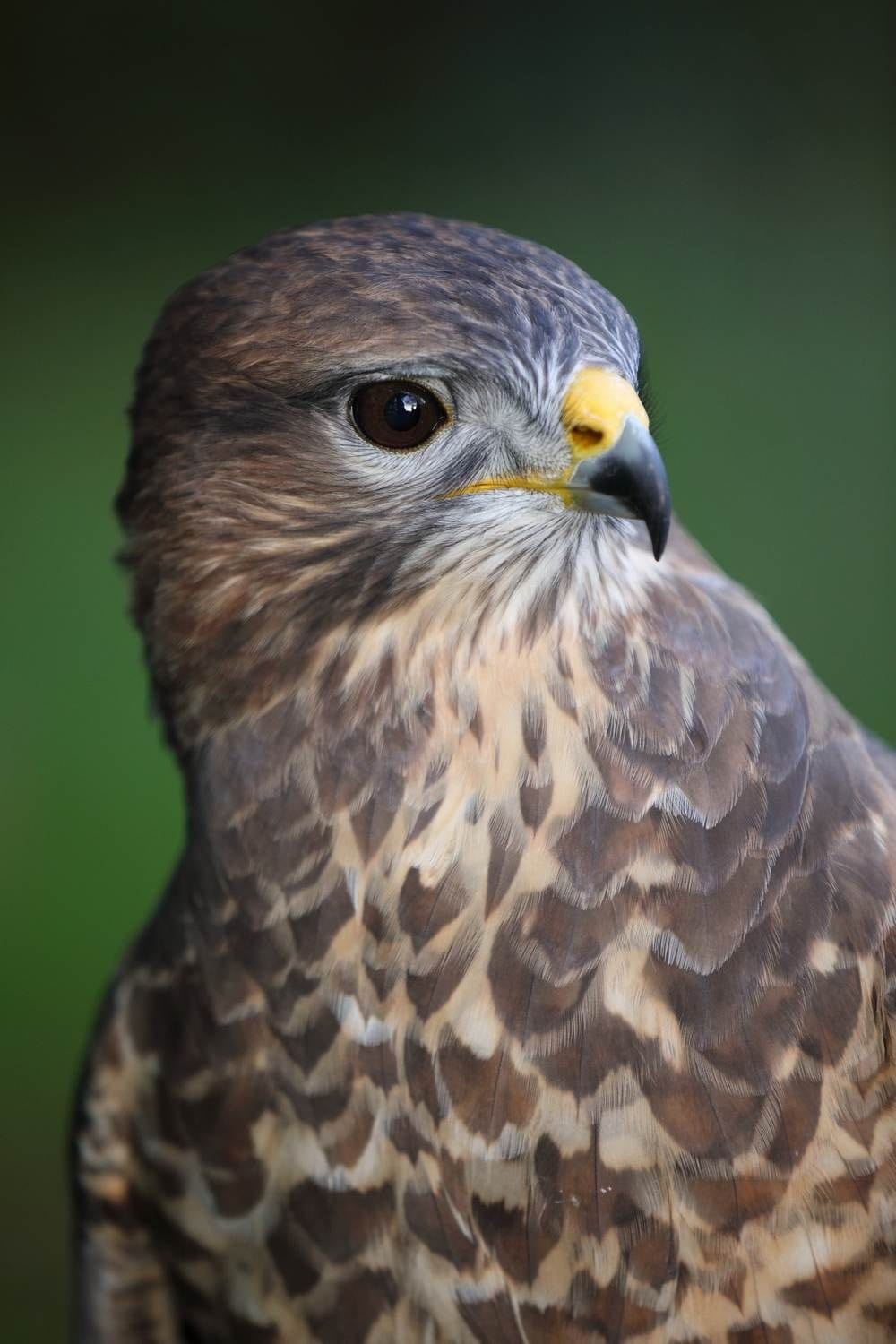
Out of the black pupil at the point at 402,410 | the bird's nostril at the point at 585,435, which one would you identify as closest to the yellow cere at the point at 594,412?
the bird's nostril at the point at 585,435

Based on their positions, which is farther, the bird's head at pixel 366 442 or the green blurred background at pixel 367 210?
the green blurred background at pixel 367 210

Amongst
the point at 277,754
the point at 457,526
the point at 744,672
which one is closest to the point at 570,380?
the point at 457,526

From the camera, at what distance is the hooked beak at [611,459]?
0.98 meters

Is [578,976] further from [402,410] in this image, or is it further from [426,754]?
[402,410]

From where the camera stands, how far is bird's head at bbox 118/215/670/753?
40.5 inches

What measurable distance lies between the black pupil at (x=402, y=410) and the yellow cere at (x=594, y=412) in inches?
4.2

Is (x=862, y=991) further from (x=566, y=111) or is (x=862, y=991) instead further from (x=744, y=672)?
(x=566, y=111)

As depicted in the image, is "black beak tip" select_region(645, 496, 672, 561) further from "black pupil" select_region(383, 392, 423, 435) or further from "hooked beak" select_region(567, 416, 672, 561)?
→ "black pupil" select_region(383, 392, 423, 435)

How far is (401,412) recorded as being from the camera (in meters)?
1.06

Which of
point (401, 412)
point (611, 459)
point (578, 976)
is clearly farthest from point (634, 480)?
point (578, 976)

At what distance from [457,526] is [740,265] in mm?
1610

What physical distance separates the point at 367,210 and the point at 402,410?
1.59m

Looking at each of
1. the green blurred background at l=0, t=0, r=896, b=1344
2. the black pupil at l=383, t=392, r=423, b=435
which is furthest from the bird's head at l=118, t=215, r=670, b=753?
the green blurred background at l=0, t=0, r=896, b=1344

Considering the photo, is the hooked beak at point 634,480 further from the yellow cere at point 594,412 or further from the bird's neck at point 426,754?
the bird's neck at point 426,754
